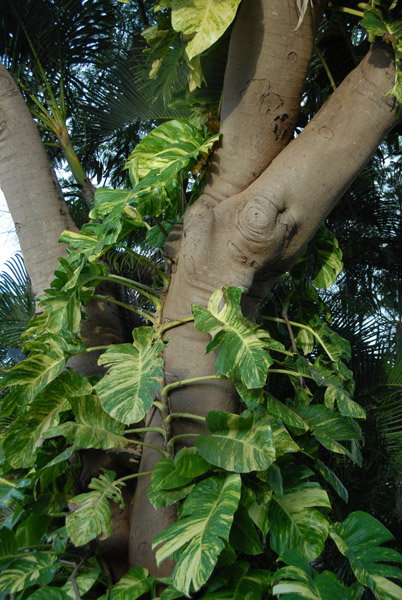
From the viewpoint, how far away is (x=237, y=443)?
109 cm

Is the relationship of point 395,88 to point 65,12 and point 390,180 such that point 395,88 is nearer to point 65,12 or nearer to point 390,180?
point 65,12

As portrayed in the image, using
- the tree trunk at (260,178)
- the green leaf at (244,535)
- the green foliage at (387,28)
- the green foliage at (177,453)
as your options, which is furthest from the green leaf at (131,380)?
the green foliage at (387,28)

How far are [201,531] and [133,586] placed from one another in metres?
0.23

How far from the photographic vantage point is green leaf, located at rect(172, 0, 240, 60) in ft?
4.05

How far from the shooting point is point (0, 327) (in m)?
3.45

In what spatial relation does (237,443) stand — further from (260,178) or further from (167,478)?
(260,178)

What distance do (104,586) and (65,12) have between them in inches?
78.5

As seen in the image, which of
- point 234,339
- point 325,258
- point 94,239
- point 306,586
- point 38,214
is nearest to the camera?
point 306,586

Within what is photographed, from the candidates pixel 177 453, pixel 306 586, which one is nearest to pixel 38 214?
pixel 177 453

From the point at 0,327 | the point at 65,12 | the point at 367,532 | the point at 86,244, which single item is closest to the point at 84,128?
the point at 65,12

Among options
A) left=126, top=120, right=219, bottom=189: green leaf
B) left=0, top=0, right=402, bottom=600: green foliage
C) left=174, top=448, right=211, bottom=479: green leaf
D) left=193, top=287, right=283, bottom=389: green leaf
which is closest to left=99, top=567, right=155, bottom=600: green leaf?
left=0, top=0, right=402, bottom=600: green foliage

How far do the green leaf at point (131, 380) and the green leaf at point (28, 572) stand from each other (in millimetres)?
376

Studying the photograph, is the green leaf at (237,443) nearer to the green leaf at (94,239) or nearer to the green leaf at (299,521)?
the green leaf at (299,521)

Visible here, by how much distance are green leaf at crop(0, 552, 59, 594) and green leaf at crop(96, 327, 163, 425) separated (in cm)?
38
